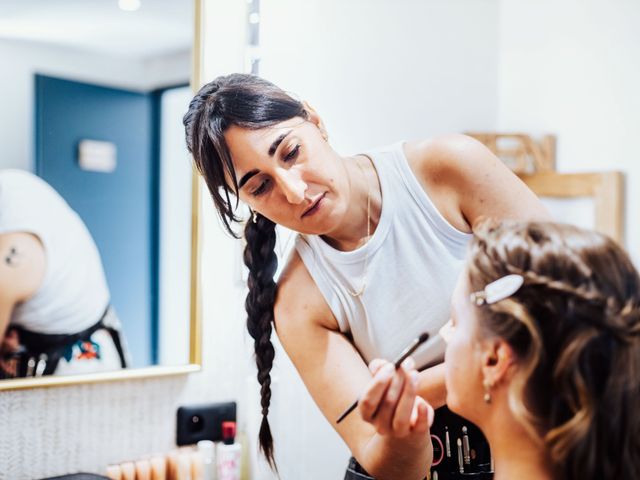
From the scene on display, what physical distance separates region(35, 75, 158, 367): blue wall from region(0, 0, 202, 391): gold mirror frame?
0.13 feet

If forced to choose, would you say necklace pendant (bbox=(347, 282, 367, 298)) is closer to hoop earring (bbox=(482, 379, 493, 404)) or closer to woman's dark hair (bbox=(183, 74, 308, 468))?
woman's dark hair (bbox=(183, 74, 308, 468))

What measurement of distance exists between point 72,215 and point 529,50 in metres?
1.11

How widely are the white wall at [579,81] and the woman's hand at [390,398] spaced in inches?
33.5

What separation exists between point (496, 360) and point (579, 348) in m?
0.10

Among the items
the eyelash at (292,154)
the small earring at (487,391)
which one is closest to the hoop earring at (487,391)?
the small earring at (487,391)

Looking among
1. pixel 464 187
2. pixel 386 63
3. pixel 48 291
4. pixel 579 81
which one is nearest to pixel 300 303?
pixel 464 187

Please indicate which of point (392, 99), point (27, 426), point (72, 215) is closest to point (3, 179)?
point (72, 215)

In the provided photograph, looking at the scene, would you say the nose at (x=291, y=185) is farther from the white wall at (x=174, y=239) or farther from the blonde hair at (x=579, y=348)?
the white wall at (x=174, y=239)

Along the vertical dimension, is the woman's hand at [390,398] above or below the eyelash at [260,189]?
below

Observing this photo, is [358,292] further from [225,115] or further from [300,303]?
[225,115]

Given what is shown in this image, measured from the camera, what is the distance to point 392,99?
5.08 feet

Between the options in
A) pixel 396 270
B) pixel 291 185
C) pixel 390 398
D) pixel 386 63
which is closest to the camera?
pixel 390 398

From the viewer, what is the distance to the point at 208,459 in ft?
4.82

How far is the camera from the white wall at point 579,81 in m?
1.50
